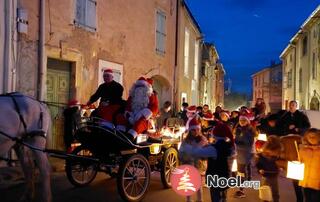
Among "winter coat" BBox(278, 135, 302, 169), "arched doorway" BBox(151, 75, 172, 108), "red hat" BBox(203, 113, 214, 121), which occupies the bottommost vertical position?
"winter coat" BBox(278, 135, 302, 169)

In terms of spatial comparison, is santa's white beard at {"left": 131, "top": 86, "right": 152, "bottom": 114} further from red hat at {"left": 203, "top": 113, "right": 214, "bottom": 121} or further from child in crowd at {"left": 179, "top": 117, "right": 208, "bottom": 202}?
red hat at {"left": 203, "top": 113, "right": 214, "bottom": 121}

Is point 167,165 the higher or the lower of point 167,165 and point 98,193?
the higher

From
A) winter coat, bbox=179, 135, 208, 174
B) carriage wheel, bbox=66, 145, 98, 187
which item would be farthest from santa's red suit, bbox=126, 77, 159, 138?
winter coat, bbox=179, 135, 208, 174

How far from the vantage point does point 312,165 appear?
6246mm

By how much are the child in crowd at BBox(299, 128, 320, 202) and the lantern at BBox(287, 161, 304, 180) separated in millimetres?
54

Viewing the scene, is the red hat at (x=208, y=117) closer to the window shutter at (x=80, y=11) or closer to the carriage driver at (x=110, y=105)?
the window shutter at (x=80, y=11)

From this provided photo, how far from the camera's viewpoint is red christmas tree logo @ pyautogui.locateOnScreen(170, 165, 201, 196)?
6.98 m

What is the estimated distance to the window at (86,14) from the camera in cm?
1244

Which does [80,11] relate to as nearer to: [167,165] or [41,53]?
[41,53]

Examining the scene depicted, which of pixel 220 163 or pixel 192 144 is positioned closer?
pixel 220 163

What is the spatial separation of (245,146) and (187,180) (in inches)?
93.3

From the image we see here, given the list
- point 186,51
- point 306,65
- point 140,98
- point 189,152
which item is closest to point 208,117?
point 140,98

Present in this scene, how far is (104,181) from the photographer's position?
31.9ft

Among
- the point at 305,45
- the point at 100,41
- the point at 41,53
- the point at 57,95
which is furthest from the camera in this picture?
the point at 305,45
